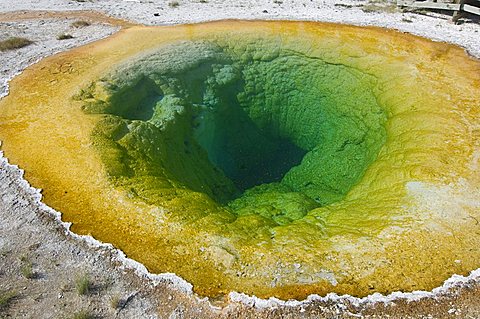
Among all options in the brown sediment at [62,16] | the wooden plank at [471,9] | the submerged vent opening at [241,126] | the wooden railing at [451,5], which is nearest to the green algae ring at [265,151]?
the submerged vent opening at [241,126]

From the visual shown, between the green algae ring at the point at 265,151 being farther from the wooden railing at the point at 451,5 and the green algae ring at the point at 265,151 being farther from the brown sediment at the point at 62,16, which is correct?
the wooden railing at the point at 451,5

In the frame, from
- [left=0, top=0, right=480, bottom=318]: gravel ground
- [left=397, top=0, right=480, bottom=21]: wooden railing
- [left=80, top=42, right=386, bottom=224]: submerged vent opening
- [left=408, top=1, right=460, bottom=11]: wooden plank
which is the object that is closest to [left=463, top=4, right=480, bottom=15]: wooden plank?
[left=397, top=0, right=480, bottom=21]: wooden railing

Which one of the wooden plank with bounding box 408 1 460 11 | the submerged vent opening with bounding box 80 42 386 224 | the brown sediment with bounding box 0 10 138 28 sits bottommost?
the submerged vent opening with bounding box 80 42 386 224

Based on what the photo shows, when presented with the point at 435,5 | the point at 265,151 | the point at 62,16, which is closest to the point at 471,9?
the point at 435,5

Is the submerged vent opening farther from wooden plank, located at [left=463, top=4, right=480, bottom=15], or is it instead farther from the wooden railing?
wooden plank, located at [left=463, top=4, right=480, bottom=15]

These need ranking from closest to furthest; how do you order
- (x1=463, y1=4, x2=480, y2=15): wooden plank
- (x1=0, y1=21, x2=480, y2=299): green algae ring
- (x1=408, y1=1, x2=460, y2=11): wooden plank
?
(x1=0, y1=21, x2=480, y2=299): green algae ring < (x1=463, y1=4, x2=480, y2=15): wooden plank < (x1=408, y1=1, x2=460, y2=11): wooden plank

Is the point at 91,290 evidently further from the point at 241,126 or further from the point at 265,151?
the point at 265,151

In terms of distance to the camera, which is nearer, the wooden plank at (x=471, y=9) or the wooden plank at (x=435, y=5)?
the wooden plank at (x=471, y=9)
